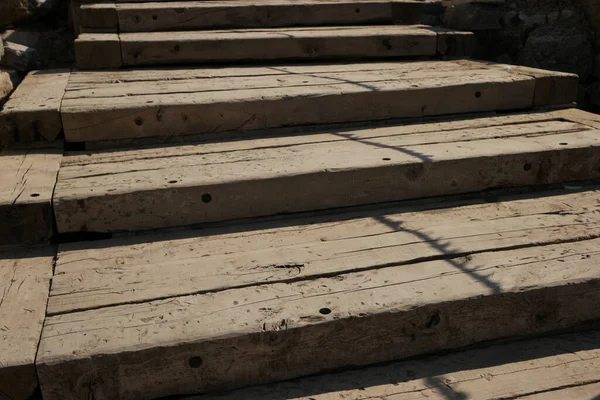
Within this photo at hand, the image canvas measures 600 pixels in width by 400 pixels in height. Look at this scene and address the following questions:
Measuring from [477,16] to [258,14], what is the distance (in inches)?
56.3

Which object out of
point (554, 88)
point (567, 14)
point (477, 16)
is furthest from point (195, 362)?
point (567, 14)

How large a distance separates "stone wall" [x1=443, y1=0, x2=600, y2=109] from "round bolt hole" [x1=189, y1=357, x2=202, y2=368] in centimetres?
326

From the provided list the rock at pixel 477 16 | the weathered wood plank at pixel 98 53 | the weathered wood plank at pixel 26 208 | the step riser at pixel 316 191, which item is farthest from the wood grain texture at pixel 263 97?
the rock at pixel 477 16

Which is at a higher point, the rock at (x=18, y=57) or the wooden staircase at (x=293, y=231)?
the rock at (x=18, y=57)

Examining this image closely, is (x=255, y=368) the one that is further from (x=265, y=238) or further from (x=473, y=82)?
(x=473, y=82)

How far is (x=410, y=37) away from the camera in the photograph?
3852 mm

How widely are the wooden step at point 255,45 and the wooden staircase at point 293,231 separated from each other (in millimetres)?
22

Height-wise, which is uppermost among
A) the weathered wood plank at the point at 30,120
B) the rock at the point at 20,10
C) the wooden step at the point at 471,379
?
the rock at the point at 20,10

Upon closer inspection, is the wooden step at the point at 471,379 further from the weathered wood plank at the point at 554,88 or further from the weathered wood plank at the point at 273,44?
the weathered wood plank at the point at 273,44

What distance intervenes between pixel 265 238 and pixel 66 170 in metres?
0.83

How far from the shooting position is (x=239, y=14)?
3.98 m

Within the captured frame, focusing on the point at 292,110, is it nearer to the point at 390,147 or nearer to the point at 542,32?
the point at 390,147

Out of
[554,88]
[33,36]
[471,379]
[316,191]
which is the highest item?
[33,36]

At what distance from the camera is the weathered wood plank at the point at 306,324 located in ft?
5.52
